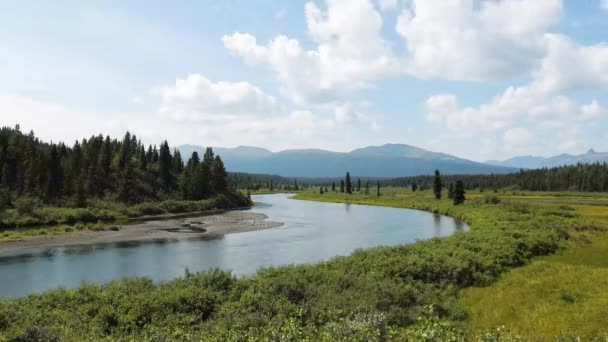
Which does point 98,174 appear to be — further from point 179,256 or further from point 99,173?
point 179,256

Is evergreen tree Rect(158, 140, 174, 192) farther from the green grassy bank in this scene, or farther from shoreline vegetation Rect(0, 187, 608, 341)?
shoreline vegetation Rect(0, 187, 608, 341)

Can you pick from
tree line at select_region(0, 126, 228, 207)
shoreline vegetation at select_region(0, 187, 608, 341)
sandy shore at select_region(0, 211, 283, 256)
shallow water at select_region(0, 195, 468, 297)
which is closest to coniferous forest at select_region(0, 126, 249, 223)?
tree line at select_region(0, 126, 228, 207)

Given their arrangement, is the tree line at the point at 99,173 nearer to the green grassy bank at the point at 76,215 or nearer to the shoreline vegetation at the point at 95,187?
the shoreline vegetation at the point at 95,187

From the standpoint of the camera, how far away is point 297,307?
17.8 metres

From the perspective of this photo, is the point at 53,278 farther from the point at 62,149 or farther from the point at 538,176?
the point at 538,176

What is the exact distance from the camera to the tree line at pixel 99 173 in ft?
282

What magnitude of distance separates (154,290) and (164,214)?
262 ft

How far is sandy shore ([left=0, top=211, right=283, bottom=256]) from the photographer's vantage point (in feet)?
166

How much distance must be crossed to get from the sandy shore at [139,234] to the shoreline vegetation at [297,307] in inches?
1330

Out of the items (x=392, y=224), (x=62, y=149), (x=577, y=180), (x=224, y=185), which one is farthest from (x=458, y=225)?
(x=577, y=180)

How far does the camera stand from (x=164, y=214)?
96.6 metres

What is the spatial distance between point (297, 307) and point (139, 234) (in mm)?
48964

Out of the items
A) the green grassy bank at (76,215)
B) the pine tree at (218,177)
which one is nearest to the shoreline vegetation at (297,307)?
the green grassy bank at (76,215)

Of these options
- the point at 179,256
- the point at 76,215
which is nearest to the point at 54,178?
the point at 76,215
